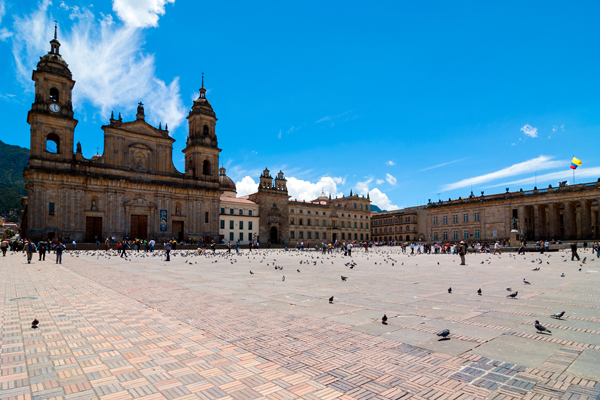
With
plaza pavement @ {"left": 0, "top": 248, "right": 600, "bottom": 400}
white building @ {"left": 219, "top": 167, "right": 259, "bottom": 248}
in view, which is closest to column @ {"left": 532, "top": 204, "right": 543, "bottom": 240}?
white building @ {"left": 219, "top": 167, "right": 259, "bottom": 248}

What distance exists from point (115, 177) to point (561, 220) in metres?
71.6

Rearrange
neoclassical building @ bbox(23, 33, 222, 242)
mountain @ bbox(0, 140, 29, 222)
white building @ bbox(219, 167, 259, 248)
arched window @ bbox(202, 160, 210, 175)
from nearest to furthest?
neoclassical building @ bbox(23, 33, 222, 242) → arched window @ bbox(202, 160, 210, 175) → white building @ bbox(219, 167, 259, 248) → mountain @ bbox(0, 140, 29, 222)

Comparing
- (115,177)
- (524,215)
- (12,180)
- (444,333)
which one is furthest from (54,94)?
(12,180)

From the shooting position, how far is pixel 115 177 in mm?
48719

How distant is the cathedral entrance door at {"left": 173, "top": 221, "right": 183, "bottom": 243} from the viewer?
5447cm

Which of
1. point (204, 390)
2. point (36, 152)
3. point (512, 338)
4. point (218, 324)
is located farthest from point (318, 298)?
point (36, 152)

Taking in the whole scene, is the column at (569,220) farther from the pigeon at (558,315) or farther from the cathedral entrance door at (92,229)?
the cathedral entrance door at (92,229)

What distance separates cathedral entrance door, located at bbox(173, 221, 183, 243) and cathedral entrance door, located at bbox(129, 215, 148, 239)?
4478 mm

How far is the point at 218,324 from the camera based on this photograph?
21.0ft

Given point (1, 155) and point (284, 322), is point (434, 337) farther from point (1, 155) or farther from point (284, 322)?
point (1, 155)

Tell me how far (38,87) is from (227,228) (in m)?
36.5

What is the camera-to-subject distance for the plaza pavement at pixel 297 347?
3.76 meters

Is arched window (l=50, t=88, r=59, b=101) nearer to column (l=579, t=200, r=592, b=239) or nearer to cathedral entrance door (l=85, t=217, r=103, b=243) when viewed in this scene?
cathedral entrance door (l=85, t=217, r=103, b=243)

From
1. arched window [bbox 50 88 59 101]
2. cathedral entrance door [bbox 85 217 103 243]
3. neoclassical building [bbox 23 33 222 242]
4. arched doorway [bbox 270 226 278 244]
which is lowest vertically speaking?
arched doorway [bbox 270 226 278 244]
